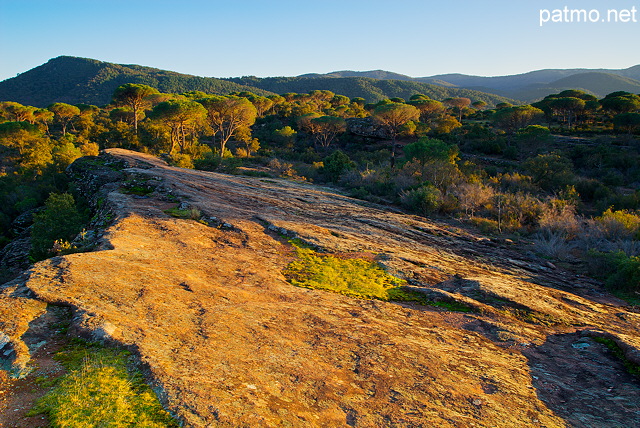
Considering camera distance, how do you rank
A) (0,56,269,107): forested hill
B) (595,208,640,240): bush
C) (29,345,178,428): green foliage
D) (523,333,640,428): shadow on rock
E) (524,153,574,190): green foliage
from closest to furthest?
1. (29,345,178,428): green foliage
2. (523,333,640,428): shadow on rock
3. (595,208,640,240): bush
4. (524,153,574,190): green foliage
5. (0,56,269,107): forested hill

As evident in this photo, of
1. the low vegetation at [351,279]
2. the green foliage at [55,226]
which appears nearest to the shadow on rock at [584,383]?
the low vegetation at [351,279]

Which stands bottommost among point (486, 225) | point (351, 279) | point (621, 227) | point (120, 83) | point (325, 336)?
point (486, 225)

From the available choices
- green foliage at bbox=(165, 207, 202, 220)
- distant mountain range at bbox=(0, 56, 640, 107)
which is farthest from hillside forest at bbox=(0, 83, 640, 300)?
distant mountain range at bbox=(0, 56, 640, 107)

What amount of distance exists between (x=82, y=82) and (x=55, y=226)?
130 metres

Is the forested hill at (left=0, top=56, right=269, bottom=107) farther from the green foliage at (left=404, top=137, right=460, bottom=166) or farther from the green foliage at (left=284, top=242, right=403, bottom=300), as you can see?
the green foliage at (left=284, top=242, right=403, bottom=300)

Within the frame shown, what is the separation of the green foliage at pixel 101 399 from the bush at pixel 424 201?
53.4 ft

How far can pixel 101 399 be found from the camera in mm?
2896

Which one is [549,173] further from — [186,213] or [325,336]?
[325,336]

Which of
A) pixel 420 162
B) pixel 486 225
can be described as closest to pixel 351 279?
pixel 486 225

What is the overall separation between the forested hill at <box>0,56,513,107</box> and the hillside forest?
2512 inches

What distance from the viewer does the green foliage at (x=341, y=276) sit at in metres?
6.78

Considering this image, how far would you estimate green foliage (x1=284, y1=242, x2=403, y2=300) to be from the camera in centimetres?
678

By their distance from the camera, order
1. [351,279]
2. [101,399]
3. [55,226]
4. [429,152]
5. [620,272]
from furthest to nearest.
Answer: [429,152]
[55,226]
[620,272]
[351,279]
[101,399]

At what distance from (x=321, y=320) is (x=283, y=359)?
1308 mm
